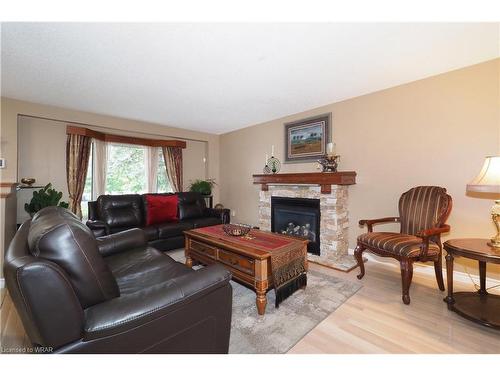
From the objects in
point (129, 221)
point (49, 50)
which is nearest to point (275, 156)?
point (129, 221)

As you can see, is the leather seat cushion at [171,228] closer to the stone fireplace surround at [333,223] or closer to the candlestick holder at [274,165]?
the candlestick holder at [274,165]

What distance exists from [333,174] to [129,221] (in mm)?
3169

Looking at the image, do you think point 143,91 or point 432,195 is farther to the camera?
point 143,91

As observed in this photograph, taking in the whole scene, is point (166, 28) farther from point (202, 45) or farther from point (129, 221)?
point (129, 221)

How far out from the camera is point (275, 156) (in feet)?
14.5

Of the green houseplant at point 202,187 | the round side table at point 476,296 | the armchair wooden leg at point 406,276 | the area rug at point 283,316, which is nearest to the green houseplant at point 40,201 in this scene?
the green houseplant at point 202,187

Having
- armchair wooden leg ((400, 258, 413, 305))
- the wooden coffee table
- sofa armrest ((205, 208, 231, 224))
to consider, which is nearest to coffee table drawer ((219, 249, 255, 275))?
the wooden coffee table

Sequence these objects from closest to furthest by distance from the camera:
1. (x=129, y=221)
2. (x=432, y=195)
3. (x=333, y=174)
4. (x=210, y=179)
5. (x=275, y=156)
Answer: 1. (x=432, y=195)
2. (x=333, y=174)
3. (x=129, y=221)
4. (x=275, y=156)
5. (x=210, y=179)

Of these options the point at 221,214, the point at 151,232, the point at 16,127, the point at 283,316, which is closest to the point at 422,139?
the point at 283,316

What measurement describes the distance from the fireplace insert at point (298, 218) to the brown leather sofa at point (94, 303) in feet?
7.85

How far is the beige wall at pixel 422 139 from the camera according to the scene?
7.81ft

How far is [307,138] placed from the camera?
3.89 m

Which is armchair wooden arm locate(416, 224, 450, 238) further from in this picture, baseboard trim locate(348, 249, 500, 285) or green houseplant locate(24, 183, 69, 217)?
green houseplant locate(24, 183, 69, 217)
